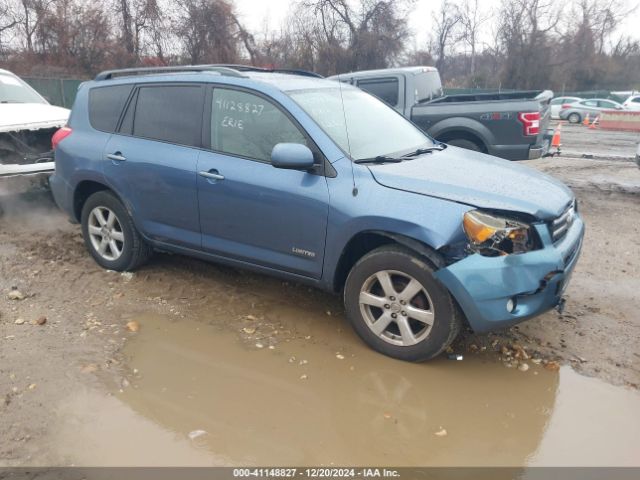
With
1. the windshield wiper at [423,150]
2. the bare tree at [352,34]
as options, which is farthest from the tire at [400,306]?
the bare tree at [352,34]

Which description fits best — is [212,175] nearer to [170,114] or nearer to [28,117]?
[170,114]

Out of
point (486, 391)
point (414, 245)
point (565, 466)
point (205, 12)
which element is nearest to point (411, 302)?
point (414, 245)

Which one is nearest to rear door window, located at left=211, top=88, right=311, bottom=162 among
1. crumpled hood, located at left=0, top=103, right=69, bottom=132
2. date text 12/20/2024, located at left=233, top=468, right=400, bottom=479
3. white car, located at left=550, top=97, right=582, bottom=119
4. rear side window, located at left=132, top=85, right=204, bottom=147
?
rear side window, located at left=132, top=85, right=204, bottom=147

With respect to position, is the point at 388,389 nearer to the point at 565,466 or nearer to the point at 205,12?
the point at 565,466

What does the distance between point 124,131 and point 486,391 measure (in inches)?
142

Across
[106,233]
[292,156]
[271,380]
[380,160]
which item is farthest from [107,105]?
[271,380]

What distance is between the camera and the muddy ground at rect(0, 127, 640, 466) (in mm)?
2826

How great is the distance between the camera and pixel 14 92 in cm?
783

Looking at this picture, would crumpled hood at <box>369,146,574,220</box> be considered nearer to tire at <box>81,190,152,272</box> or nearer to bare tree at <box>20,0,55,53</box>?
tire at <box>81,190,152,272</box>

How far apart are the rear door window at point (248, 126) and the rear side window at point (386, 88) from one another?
526 cm

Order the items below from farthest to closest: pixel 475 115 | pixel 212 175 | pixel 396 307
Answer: pixel 475 115 < pixel 212 175 < pixel 396 307

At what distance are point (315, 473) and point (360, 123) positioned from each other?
2.63m

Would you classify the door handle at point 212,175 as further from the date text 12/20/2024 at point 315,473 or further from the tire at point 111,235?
the date text 12/20/2024 at point 315,473

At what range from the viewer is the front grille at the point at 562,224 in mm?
3438
